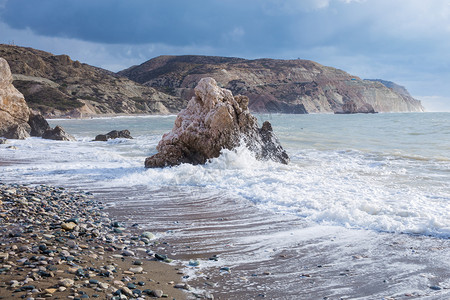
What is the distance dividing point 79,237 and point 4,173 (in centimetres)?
685

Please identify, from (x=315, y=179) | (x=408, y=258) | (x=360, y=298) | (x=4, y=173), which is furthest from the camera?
(x=4, y=173)

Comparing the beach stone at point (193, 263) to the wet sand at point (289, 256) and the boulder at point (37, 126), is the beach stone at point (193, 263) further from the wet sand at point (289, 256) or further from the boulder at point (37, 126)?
the boulder at point (37, 126)

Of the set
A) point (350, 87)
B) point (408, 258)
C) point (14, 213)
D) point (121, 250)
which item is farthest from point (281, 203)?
point (350, 87)

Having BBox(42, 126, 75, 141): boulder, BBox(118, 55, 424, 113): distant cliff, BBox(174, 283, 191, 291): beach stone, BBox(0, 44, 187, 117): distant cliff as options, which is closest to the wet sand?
BBox(174, 283, 191, 291): beach stone

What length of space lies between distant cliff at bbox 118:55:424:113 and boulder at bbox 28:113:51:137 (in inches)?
3860

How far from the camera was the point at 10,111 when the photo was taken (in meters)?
23.5

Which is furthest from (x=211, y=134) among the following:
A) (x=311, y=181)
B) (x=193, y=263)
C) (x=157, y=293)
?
(x=157, y=293)

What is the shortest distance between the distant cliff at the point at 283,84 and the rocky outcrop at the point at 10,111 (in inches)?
3924

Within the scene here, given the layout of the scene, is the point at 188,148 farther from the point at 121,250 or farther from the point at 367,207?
the point at 121,250

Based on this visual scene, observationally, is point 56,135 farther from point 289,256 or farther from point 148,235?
point 289,256

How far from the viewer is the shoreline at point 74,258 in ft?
10.4

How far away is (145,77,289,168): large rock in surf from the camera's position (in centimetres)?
1186

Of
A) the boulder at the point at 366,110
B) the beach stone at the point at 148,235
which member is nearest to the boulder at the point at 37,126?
the beach stone at the point at 148,235

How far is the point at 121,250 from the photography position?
4477 millimetres
